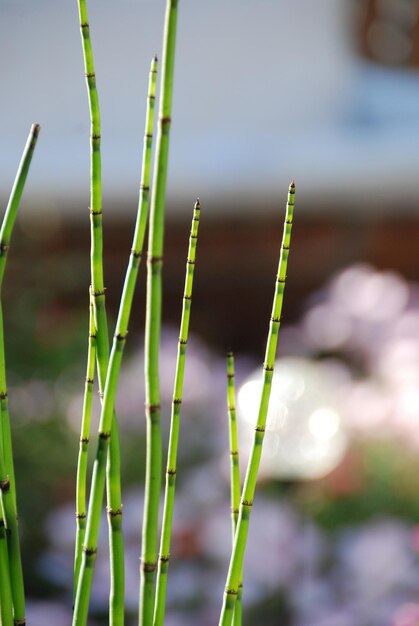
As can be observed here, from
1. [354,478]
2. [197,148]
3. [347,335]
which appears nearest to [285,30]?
[197,148]

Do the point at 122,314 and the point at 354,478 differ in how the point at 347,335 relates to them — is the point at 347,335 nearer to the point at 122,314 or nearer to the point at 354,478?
the point at 354,478

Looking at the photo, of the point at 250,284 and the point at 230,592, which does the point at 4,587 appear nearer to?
the point at 230,592

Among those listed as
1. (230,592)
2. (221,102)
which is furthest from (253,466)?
(221,102)

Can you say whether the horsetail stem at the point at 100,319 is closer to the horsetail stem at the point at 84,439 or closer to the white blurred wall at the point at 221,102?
the horsetail stem at the point at 84,439

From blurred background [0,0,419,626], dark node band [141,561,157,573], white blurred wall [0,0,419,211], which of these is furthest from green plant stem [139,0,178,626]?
white blurred wall [0,0,419,211]

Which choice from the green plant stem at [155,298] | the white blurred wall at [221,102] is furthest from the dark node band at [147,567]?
the white blurred wall at [221,102]
